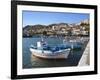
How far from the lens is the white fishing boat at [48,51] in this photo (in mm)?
1973

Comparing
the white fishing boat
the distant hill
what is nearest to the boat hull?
the white fishing boat

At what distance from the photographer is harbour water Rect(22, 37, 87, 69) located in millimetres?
1936

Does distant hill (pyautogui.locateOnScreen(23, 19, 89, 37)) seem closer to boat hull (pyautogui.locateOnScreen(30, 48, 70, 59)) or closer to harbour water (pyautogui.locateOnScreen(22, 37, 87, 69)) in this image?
harbour water (pyautogui.locateOnScreen(22, 37, 87, 69))

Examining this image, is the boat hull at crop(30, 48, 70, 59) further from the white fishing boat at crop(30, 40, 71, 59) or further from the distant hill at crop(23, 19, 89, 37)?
the distant hill at crop(23, 19, 89, 37)

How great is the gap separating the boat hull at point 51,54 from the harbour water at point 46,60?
0.10 feet

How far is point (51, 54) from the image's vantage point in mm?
2014

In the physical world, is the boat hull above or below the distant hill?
below

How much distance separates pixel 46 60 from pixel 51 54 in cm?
8

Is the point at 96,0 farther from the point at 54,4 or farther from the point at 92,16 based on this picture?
the point at 54,4

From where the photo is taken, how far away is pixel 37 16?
1.97 m

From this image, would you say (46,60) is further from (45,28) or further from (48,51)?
(45,28)

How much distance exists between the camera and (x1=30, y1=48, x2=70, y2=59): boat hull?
1.97 meters

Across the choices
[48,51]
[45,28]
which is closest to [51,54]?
[48,51]

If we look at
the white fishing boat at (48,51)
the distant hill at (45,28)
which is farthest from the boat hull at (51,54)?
the distant hill at (45,28)
